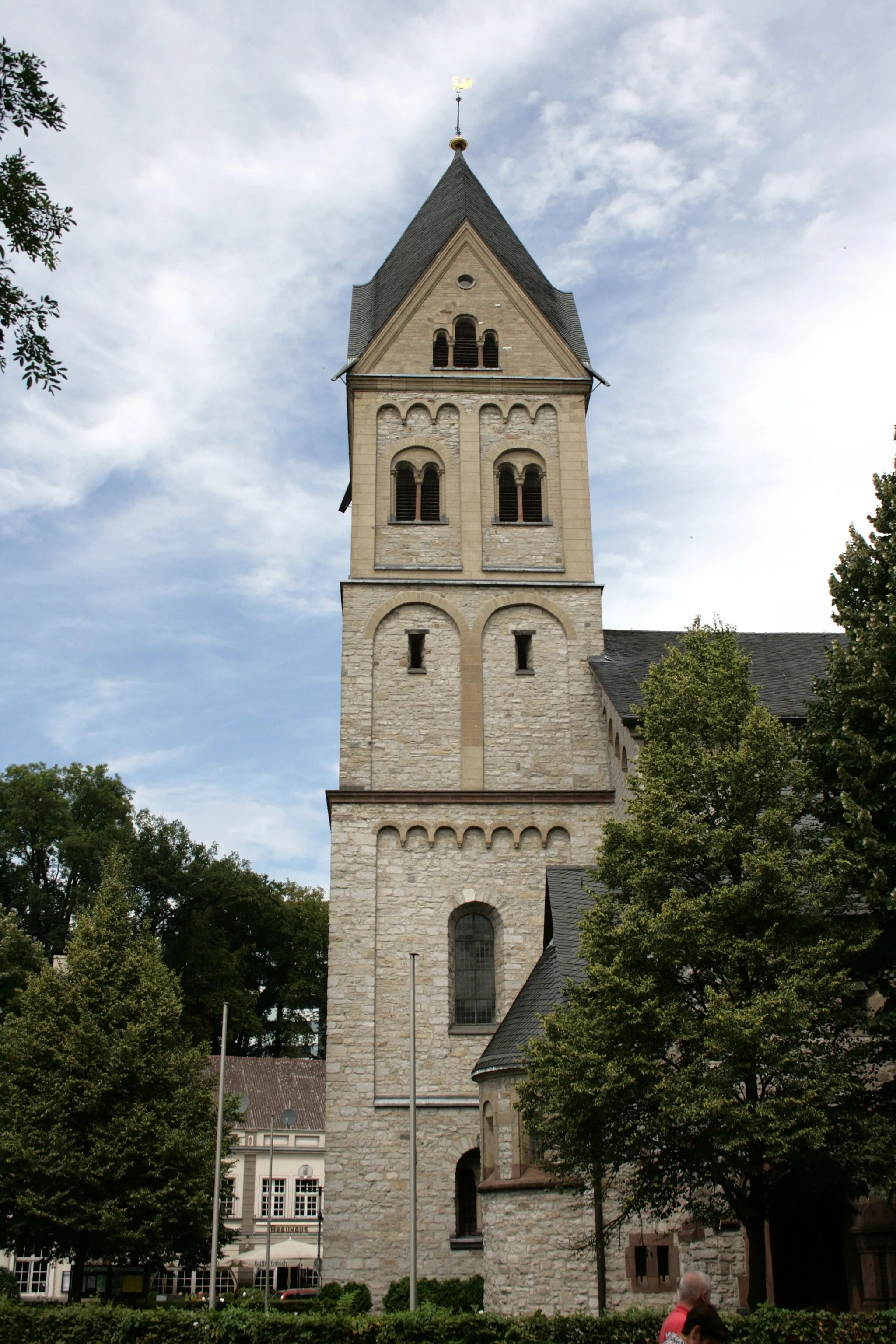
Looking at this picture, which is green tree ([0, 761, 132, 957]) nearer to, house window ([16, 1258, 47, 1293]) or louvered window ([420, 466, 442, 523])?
house window ([16, 1258, 47, 1293])

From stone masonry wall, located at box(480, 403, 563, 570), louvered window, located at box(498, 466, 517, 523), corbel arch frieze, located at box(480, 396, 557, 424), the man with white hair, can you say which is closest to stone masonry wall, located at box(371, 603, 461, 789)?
stone masonry wall, located at box(480, 403, 563, 570)

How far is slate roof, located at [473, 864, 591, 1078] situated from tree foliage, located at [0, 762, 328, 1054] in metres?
29.1

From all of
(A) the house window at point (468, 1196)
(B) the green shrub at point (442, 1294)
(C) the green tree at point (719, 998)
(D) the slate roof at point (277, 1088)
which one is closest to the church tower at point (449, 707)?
(A) the house window at point (468, 1196)

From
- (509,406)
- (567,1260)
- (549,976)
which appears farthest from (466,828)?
(509,406)

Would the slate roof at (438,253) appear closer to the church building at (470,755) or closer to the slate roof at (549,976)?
the church building at (470,755)

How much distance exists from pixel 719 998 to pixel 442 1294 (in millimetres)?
10956

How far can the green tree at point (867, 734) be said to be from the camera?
54.6 ft

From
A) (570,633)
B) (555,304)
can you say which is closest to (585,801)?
(570,633)

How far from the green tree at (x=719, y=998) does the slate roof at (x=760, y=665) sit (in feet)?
26.5

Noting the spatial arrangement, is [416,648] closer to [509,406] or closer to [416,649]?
[416,649]

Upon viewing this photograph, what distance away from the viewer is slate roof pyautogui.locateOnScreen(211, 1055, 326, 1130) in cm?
5569

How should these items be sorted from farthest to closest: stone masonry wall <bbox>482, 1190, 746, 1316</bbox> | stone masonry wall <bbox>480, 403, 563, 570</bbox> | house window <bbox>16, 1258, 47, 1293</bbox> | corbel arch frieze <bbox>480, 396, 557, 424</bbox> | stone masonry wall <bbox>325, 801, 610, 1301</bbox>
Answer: house window <bbox>16, 1258, 47, 1293</bbox>, corbel arch frieze <bbox>480, 396, 557, 424</bbox>, stone masonry wall <bbox>480, 403, 563, 570</bbox>, stone masonry wall <bbox>325, 801, 610, 1301</bbox>, stone masonry wall <bbox>482, 1190, 746, 1316</bbox>

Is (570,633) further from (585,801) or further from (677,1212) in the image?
(677,1212)

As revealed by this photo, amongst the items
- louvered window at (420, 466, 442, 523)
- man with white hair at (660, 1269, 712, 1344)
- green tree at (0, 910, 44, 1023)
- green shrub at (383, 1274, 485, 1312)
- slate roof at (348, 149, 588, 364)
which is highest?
slate roof at (348, 149, 588, 364)
